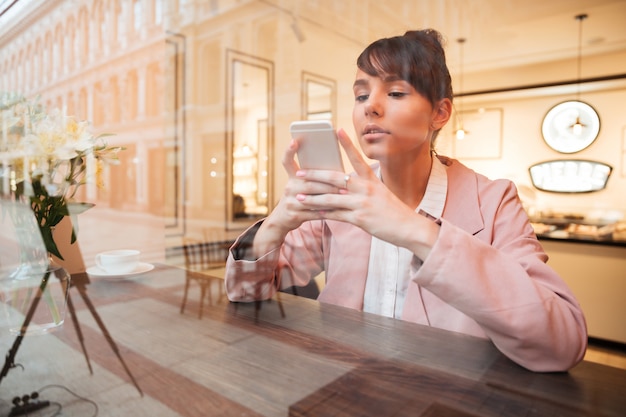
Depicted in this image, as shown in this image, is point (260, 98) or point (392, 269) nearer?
point (392, 269)

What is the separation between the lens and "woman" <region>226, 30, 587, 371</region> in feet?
1.71

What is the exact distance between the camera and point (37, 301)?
0.80m

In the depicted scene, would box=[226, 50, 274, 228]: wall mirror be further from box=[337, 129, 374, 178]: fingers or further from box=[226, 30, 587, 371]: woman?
box=[337, 129, 374, 178]: fingers

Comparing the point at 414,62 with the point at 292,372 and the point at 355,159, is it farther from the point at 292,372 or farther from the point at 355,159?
the point at 292,372

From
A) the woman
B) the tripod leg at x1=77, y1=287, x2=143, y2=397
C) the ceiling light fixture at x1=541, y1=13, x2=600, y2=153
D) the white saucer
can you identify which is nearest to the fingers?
the woman

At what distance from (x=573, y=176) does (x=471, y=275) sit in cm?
252

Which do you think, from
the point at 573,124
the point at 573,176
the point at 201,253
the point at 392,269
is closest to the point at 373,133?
the point at 392,269

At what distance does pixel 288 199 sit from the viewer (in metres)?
0.68

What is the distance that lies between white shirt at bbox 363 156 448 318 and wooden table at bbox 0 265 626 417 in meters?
0.06

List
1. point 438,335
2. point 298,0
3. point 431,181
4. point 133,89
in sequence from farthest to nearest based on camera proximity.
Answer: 1. point 298,0
2. point 133,89
3. point 431,181
4. point 438,335

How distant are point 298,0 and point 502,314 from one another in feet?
7.89

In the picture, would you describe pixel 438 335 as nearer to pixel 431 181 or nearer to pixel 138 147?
pixel 431 181

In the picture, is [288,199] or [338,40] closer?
[288,199]

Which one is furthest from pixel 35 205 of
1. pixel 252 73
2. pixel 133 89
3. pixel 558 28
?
pixel 558 28
